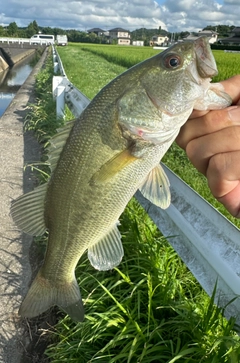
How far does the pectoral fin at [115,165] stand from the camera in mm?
1700

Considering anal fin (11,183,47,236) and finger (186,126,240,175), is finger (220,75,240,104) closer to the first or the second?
finger (186,126,240,175)

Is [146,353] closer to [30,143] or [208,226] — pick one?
[208,226]

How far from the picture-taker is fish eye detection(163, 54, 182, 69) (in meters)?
1.61

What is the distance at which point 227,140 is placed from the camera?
5.04 feet

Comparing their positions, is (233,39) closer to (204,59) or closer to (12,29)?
(12,29)

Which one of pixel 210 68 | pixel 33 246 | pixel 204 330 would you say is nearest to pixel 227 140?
pixel 210 68

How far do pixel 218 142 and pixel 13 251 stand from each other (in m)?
3.29

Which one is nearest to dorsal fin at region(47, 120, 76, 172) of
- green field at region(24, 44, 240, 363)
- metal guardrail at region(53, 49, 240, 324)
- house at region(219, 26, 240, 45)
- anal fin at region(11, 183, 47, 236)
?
anal fin at region(11, 183, 47, 236)

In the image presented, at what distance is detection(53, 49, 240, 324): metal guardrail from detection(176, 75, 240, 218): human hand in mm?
412

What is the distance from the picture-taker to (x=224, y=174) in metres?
1.57

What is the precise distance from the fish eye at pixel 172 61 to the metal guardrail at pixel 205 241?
819 millimetres

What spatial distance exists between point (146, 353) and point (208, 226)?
34.4 inches

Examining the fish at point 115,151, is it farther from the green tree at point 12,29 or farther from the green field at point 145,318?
the green tree at point 12,29

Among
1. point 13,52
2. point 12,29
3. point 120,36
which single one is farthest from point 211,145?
point 120,36
